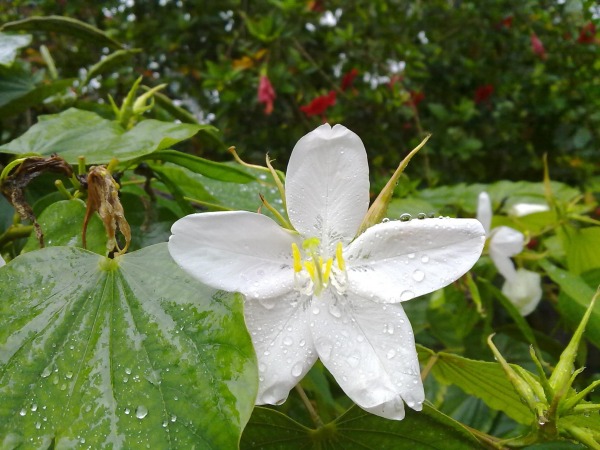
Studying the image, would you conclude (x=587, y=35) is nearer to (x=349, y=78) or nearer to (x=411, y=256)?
(x=349, y=78)

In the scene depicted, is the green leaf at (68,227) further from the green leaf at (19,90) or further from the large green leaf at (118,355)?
the green leaf at (19,90)

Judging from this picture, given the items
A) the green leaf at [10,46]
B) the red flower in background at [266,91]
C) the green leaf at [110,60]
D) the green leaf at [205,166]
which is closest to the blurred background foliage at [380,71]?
the red flower in background at [266,91]

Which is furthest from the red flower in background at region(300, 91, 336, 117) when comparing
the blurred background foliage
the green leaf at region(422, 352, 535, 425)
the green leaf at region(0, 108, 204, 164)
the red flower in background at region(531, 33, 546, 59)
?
the green leaf at region(422, 352, 535, 425)

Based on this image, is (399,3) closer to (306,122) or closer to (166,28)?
(306,122)

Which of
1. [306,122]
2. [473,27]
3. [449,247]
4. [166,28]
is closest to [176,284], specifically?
[449,247]

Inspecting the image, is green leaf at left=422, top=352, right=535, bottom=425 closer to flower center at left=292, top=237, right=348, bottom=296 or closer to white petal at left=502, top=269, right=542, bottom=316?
flower center at left=292, top=237, right=348, bottom=296

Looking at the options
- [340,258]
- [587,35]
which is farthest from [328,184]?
[587,35]
